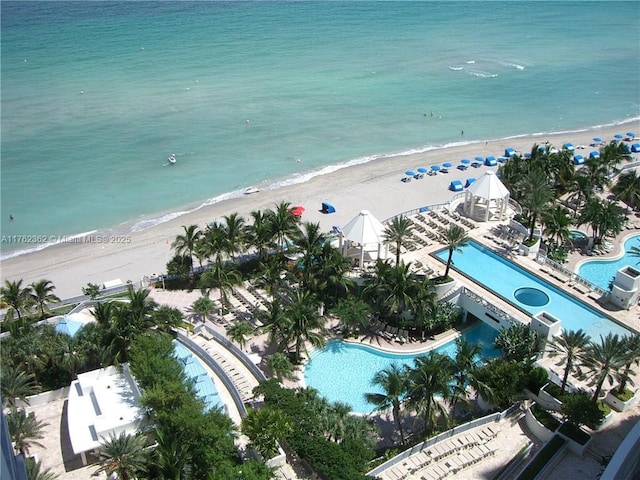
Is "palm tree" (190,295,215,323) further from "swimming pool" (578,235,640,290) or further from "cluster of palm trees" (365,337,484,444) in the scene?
"swimming pool" (578,235,640,290)

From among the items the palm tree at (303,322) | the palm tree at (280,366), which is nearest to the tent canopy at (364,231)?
the palm tree at (303,322)

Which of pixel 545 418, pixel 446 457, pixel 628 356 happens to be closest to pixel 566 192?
pixel 628 356

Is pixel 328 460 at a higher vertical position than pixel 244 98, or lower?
lower

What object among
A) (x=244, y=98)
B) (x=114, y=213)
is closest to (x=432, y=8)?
(x=244, y=98)

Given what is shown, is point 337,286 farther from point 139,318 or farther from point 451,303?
point 139,318

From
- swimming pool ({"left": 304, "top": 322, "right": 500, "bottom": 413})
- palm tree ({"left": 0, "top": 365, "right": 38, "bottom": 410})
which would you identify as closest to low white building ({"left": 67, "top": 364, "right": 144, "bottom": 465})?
palm tree ({"left": 0, "top": 365, "right": 38, "bottom": 410})

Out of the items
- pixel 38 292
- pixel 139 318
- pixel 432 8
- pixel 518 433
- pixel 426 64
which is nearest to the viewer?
pixel 518 433

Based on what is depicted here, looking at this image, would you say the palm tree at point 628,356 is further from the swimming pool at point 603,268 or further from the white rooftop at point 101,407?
the white rooftop at point 101,407
